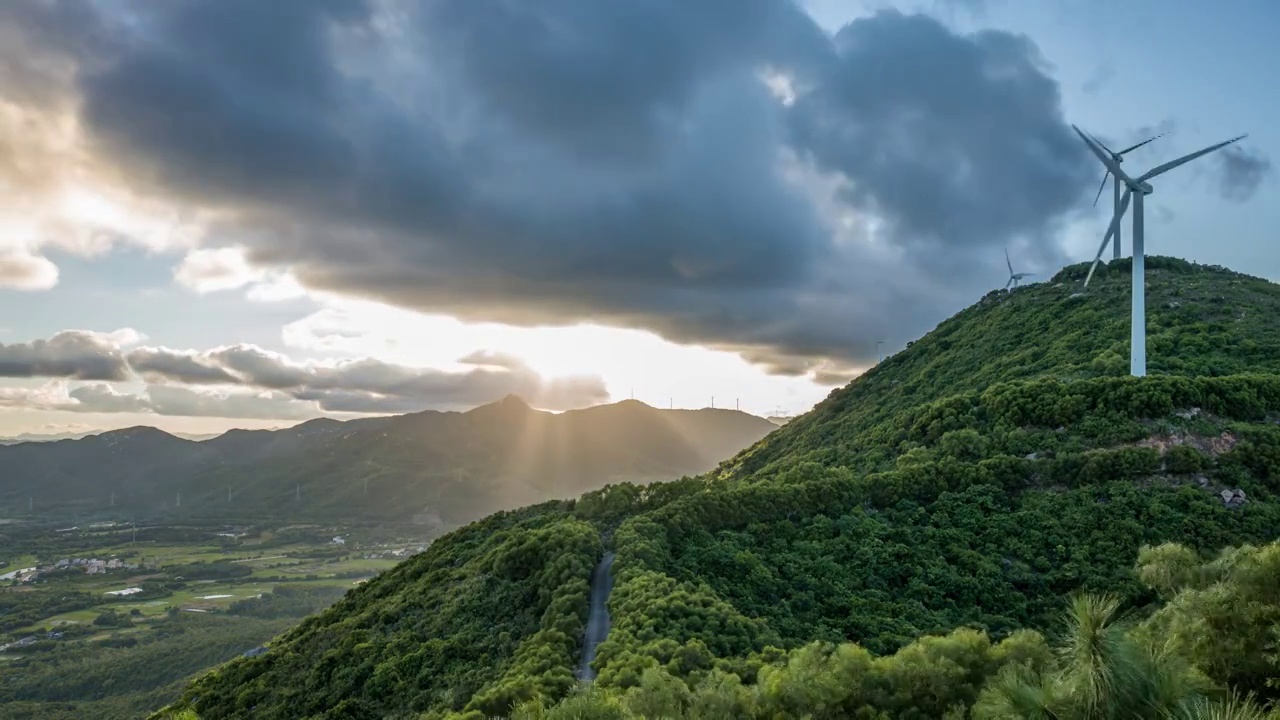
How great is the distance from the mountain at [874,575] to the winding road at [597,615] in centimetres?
97

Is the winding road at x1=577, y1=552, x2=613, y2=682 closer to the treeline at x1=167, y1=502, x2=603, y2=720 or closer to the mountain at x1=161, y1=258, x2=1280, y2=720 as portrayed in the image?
the treeline at x1=167, y1=502, x2=603, y2=720

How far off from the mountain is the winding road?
975 millimetres

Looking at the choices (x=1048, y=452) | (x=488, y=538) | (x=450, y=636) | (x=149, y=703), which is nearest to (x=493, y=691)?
(x=450, y=636)

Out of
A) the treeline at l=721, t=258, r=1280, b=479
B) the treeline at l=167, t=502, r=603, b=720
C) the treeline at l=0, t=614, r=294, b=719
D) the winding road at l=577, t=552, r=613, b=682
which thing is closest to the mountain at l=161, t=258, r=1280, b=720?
the treeline at l=167, t=502, r=603, b=720

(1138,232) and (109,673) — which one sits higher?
(1138,232)

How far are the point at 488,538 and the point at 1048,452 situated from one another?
56.4m

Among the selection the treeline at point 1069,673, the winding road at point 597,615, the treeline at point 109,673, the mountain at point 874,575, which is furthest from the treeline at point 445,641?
the treeline at point 109,673

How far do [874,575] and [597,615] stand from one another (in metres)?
21.7

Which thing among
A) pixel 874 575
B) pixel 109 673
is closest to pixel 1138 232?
pixel 874 575

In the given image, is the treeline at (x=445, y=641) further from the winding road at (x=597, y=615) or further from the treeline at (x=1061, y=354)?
the treeline at (x=1061, y=354)

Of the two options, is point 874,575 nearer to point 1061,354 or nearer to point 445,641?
point 445,641

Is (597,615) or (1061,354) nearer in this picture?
(597,615)

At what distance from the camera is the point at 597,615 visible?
159 ft

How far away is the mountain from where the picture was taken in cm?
2750
